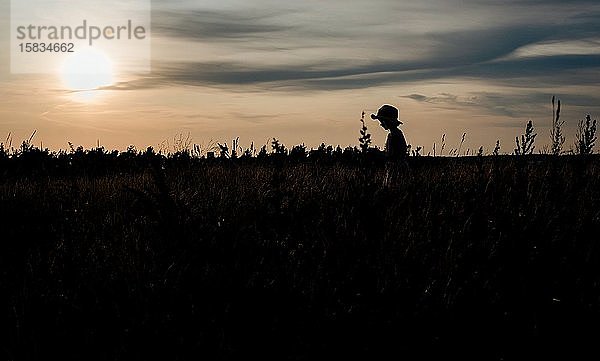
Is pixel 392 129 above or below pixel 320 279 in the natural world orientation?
above

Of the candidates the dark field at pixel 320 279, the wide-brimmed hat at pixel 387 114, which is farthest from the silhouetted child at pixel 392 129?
the dark field at pixel 320 279

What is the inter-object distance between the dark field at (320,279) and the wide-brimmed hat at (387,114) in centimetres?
238

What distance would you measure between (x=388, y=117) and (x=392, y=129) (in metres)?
0.21

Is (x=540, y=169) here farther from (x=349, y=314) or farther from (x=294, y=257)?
(x=349, y=314)

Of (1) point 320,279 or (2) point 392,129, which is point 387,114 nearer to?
(2) point 392,129

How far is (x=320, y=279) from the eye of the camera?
5.48m

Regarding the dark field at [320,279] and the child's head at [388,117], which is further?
the child's head at [388,117]

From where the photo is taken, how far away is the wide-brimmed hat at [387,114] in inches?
420

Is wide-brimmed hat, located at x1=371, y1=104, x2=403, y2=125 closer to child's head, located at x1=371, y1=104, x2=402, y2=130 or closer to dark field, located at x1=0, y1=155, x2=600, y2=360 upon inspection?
child's head, located at x1=371, y1=104, x2=402, y2=130

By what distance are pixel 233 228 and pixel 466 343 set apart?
2.89 meters

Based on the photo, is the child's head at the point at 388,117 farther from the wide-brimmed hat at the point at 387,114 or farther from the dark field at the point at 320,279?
the dark field at the point at 320,279

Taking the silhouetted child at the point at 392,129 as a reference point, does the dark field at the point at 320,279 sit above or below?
below

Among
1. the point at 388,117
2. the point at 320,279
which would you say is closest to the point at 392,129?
the point at 388,117

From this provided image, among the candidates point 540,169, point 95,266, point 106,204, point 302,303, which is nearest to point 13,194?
point 106,204
